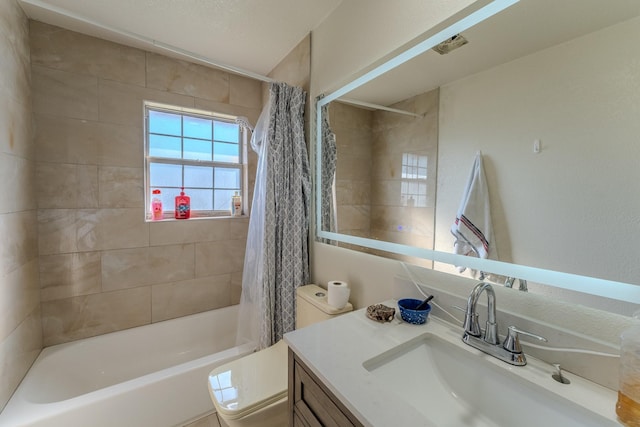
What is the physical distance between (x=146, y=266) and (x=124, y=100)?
1.31 metres

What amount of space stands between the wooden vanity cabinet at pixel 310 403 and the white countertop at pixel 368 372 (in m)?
0.04

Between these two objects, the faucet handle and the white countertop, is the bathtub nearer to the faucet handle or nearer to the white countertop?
the white countertop

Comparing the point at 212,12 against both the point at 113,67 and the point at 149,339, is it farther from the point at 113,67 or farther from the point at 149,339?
the point at 149,339

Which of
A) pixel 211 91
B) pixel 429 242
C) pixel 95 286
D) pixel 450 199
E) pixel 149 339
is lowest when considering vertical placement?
pixel 149 339

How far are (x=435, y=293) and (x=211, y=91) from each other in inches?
93.6

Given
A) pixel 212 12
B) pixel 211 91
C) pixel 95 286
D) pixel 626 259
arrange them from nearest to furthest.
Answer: pixel 626 259 < pixel 212 12 < pixel 95 286 < pixel 211 91

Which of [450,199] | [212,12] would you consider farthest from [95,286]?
[450,199]

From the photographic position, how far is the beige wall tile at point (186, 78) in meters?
2.01

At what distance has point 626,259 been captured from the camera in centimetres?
61

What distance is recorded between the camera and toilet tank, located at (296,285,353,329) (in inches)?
52.6

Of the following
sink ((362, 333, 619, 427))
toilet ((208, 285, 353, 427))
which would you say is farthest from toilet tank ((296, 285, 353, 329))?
sink ((362, 333, 619, 427))

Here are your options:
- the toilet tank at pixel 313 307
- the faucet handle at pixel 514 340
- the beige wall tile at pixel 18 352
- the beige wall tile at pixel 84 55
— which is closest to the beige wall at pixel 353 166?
the toilet tank at pixel 313 307

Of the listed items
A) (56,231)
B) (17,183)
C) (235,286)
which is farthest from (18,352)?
(235,286)

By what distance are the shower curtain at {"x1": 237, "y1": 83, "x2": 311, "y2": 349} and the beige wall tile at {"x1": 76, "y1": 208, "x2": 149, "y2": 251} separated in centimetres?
98
